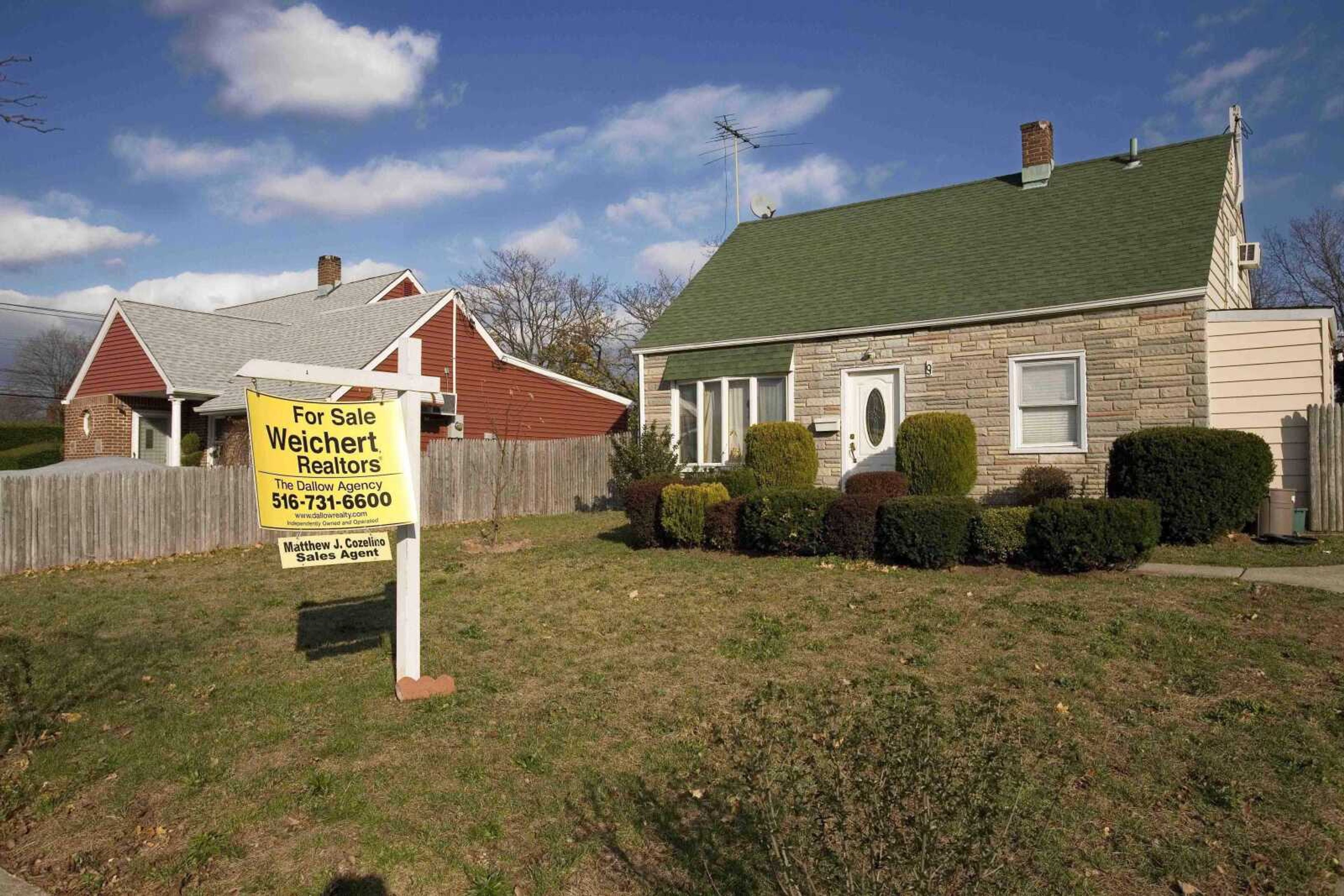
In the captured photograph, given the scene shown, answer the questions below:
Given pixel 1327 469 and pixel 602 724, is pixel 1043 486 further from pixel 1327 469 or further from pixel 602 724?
pixel 602 724

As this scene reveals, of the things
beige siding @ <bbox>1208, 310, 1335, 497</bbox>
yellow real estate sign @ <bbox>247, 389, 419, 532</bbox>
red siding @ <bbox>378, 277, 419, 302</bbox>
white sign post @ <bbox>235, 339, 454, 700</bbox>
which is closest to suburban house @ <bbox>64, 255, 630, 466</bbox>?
red siding @ <bbox>378, 277, 419, 302</bbox>

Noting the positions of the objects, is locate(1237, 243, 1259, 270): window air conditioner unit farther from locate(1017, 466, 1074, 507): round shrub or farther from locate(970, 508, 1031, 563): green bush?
locate(970, 508, 1031, 563): green bush

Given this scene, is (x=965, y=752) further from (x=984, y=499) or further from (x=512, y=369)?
(x=512, y=369)

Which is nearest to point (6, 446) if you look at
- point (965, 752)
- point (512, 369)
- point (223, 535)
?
point (512, 369)

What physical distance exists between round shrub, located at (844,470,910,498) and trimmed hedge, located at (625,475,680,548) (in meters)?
2.48

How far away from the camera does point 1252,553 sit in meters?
10.2

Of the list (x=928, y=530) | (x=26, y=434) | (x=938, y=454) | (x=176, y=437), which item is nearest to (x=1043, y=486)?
(x=938, y=454)

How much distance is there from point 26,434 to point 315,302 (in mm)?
13555

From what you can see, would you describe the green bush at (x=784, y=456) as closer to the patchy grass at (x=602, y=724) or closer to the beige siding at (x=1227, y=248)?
the patchy grass at (x=602, y=724)

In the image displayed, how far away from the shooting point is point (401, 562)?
635cm

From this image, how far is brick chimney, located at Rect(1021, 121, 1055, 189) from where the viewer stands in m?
17.2

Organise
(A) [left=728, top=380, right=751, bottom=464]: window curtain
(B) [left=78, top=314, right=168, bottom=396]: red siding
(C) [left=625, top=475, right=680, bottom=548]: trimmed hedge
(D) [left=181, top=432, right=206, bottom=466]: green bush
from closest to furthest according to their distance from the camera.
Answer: (C) [left=625, top=475, right=680, bottom=548]: trimmed hedge → (A) [left=728, top=380, right=751, bottom=464]: window curtain → (D) [left=181, top=432, right=206, bottom=466]: green bush → (B) [left=78, top=314, right=168, bottom=396]: red siding

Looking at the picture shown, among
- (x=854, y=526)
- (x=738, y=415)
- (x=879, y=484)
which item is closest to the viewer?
(x=854, y=526)

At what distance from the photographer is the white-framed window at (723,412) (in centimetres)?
1681
